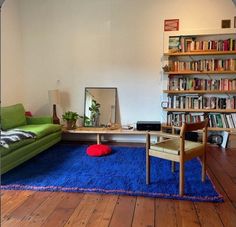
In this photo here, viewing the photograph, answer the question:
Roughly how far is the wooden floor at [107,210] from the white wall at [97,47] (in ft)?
8.11

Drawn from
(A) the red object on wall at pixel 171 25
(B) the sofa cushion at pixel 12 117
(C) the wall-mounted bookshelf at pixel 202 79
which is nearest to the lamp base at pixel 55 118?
(B) the sofa cushion at pixel 12 117

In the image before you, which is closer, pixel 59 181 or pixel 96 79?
pixel 59 181

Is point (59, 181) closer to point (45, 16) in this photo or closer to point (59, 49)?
point (59, 49)

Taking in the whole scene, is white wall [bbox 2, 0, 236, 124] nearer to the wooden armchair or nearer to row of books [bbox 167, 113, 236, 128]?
row of books [bbox 167, 113, 236, 128]

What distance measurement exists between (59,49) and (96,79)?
3.00 feet

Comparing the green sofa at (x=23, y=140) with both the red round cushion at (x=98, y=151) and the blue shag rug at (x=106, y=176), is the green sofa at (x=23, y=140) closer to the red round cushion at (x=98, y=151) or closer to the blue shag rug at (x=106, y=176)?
the blue shag rug at (x=106, y=176)

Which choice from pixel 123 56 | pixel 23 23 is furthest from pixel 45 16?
pixel 123 56

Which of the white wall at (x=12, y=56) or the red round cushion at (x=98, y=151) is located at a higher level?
the white wall at (x=12, y=56)

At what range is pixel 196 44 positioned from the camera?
4348mm

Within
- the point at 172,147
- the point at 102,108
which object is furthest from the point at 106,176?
the point at 102,108

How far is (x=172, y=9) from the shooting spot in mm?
4469

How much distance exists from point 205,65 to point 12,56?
345 cm

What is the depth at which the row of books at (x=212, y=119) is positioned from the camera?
172 inches

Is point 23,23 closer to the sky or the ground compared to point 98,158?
closer to the sky
